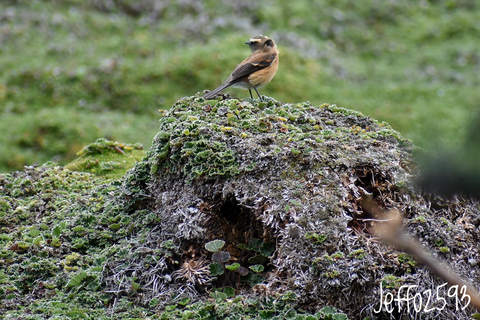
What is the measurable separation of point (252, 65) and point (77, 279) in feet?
12.4

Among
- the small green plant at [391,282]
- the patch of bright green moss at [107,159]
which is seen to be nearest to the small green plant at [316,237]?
the small green plant at [391,282]

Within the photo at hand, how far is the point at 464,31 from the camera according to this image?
1766cm

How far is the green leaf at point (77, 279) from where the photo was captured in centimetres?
513

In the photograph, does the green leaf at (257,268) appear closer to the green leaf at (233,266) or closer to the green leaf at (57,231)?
the green leaf at (233,266)

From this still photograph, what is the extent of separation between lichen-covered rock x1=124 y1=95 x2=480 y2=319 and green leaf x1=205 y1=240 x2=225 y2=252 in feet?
0.41

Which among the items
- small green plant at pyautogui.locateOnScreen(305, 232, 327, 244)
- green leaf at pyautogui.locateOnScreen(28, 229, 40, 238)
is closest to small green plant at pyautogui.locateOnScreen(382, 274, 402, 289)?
small green plant at pyautogui.locateOnScreen(305, 232, 327, 244)

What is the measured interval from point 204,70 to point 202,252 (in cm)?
947

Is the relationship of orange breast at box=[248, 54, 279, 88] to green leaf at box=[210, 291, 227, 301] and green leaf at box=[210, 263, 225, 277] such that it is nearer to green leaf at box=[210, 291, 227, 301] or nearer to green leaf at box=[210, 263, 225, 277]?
green leaf at box=[210, 263, 225, 277]

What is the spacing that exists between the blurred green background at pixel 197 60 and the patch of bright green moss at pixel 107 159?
3.31 metres

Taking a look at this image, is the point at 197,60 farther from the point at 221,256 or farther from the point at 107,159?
the point at 221,256

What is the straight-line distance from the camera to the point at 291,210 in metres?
4.97

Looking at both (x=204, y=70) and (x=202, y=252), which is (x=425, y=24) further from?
(x=202, y=252)

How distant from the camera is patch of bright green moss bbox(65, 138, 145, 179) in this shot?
8.25m

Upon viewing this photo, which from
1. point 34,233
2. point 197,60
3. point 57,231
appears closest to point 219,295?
point 57,231
